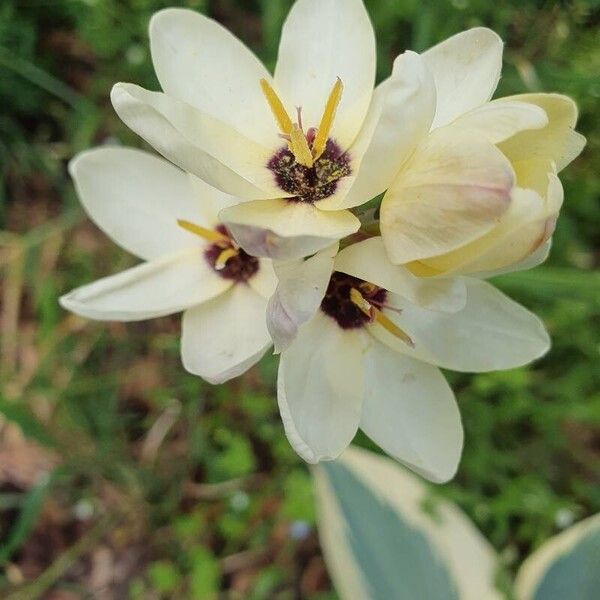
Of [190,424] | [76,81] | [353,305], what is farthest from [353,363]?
[76,81]

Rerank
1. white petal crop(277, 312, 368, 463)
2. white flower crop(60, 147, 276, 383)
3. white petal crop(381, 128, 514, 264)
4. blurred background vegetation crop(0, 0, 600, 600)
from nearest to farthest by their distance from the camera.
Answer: white petal crop(381, 128, 514, 264), white petal crop(277, 312, 368, 463), white flower crop(60, 147, 276, 383), blurred background vegetation crop(0, 0, 600, 600)

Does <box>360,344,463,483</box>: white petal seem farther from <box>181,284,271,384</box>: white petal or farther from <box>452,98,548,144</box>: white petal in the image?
<box>452,98,548,144</box>: white petal

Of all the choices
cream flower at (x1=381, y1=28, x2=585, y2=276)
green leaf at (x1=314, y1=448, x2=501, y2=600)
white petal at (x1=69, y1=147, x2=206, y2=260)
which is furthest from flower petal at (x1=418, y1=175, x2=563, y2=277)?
green leaf at (x1=314, y1=448, x2=501, y2=600)

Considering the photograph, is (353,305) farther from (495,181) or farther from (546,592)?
(546,592)

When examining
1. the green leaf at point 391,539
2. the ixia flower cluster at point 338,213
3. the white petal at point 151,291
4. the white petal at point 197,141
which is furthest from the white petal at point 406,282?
the green leaf at point 391,539

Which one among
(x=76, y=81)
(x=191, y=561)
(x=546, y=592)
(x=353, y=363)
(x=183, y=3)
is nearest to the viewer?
(x=353, y=363)

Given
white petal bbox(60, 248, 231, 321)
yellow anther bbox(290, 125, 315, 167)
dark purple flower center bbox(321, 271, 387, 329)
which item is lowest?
white petal bbox(60, 248, 231, 321)
